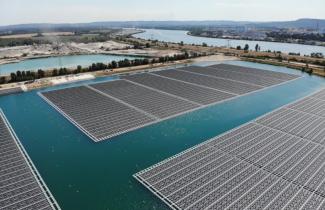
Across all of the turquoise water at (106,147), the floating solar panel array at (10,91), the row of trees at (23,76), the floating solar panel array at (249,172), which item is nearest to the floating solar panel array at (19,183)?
the turquoise water at (106,147)

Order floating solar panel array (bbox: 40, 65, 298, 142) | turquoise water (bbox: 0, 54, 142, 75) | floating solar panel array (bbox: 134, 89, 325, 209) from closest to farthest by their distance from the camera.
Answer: floating solar panel array (bbox: 134, 89, 325, 209) → floating solar panel array (bbox: 40, 65, 298, 142) → turquoise water (bbox: 0, 54, 142, 75)

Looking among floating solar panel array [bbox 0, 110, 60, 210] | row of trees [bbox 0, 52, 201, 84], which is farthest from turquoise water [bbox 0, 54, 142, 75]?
floating solar panel array [bbox 0, 110, 60, 210]

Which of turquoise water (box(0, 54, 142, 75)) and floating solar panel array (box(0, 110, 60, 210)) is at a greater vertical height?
turquoise water (box(0, 54, 142, 75))

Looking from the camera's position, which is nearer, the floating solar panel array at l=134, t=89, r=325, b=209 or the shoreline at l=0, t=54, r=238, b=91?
the floating solar panel array at l=134, t=89, r=325, b=209

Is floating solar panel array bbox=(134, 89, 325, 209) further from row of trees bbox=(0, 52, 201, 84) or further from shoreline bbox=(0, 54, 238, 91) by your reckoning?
row of trees bbox=(0, 52, 201, 84)

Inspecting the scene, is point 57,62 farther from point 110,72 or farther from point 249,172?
point 249,172

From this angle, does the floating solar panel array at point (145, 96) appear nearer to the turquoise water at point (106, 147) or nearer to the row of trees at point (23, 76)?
the turquoise water at point (106, 147)
